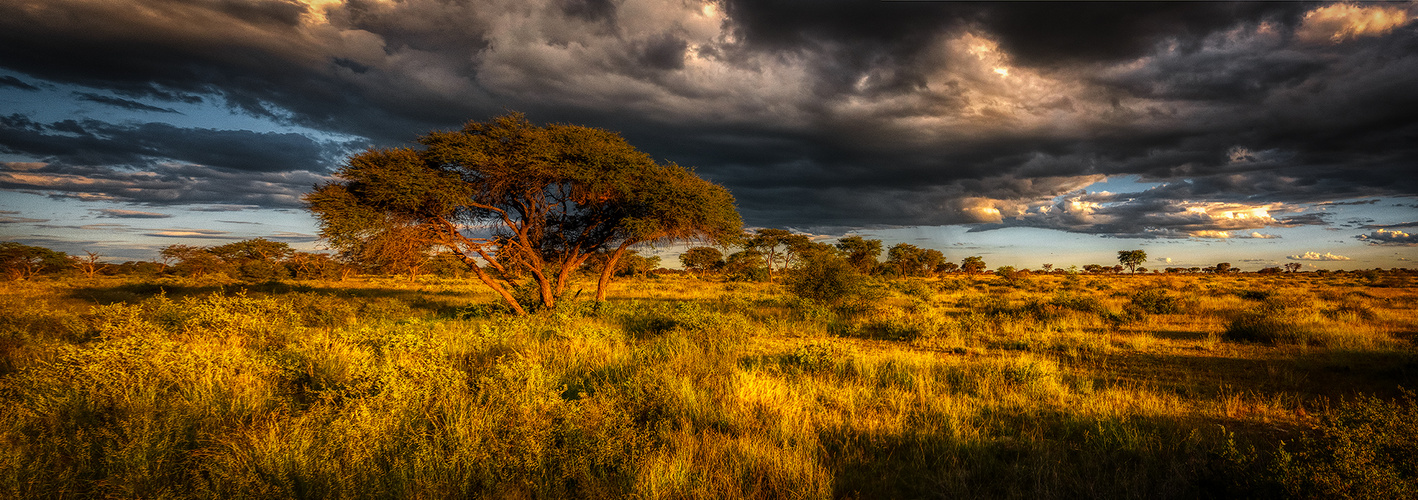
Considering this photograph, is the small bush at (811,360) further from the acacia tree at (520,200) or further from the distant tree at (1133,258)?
the distant tree at (1133,258)

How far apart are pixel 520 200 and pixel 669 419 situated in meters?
12.4

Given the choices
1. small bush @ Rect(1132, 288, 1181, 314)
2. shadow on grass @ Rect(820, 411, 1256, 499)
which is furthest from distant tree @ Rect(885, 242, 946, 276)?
shadow on grass @ Rect(820, 411, 1256, 499)

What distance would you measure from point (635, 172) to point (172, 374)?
11360 mm

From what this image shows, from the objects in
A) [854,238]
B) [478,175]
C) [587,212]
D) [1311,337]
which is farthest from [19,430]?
[854,238]

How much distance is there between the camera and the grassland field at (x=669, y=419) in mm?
3842

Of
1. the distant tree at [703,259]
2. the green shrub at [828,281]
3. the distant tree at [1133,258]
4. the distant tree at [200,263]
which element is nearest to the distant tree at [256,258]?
the distant tree at [200,263]

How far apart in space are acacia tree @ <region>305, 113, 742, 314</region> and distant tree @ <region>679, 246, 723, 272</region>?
3570cm

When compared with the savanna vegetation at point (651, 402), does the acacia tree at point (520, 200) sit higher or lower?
higher

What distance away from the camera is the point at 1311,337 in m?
10.9

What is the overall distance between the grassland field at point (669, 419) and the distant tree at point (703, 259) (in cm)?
4483

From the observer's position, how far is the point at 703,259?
188ft

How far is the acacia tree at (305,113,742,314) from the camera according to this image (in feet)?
43.2

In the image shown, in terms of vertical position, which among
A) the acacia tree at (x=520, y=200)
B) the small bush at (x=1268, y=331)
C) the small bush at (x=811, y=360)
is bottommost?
the small bush at (x=811, y=360)

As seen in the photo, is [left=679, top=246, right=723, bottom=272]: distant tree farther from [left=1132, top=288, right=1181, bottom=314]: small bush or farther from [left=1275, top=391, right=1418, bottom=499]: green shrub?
[left=1275, top=391, right=1418, bottom=499]: green shrub
